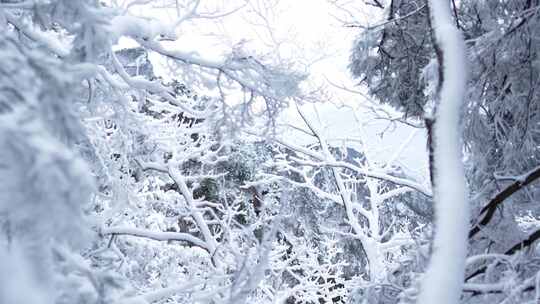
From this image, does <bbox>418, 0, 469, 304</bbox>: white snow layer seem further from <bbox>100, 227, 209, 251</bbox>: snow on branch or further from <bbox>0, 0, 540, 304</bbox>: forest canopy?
<bbox>100, 227, 209, 251</bbox>: snow on branch

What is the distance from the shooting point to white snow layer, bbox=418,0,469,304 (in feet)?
5.99

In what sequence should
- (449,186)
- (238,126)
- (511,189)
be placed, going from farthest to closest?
(238,126) → (511,189) → (449,186)

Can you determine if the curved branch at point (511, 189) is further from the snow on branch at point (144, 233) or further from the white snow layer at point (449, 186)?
the snow on branch at point (144, 233)

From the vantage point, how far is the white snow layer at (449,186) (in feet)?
5.99

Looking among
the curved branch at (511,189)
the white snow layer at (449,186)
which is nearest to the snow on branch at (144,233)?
the curved branch at (511,189)

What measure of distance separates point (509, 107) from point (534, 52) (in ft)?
1.53

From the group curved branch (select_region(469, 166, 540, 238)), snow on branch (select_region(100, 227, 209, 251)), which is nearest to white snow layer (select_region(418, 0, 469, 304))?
curved branch (select_region(469, 166, 540, 238))

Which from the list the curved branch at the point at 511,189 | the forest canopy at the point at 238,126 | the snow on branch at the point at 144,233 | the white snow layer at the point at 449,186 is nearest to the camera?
the forest canopy at the point at 238,126

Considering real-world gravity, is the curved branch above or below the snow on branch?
below

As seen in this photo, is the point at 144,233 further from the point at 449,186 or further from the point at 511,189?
the point at 449,186

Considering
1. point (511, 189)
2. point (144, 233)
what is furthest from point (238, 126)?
point (144, 233)

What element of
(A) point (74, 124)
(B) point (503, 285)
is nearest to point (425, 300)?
(B) point (503, 285)

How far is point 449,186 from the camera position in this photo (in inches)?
77.1

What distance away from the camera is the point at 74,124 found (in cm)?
131
